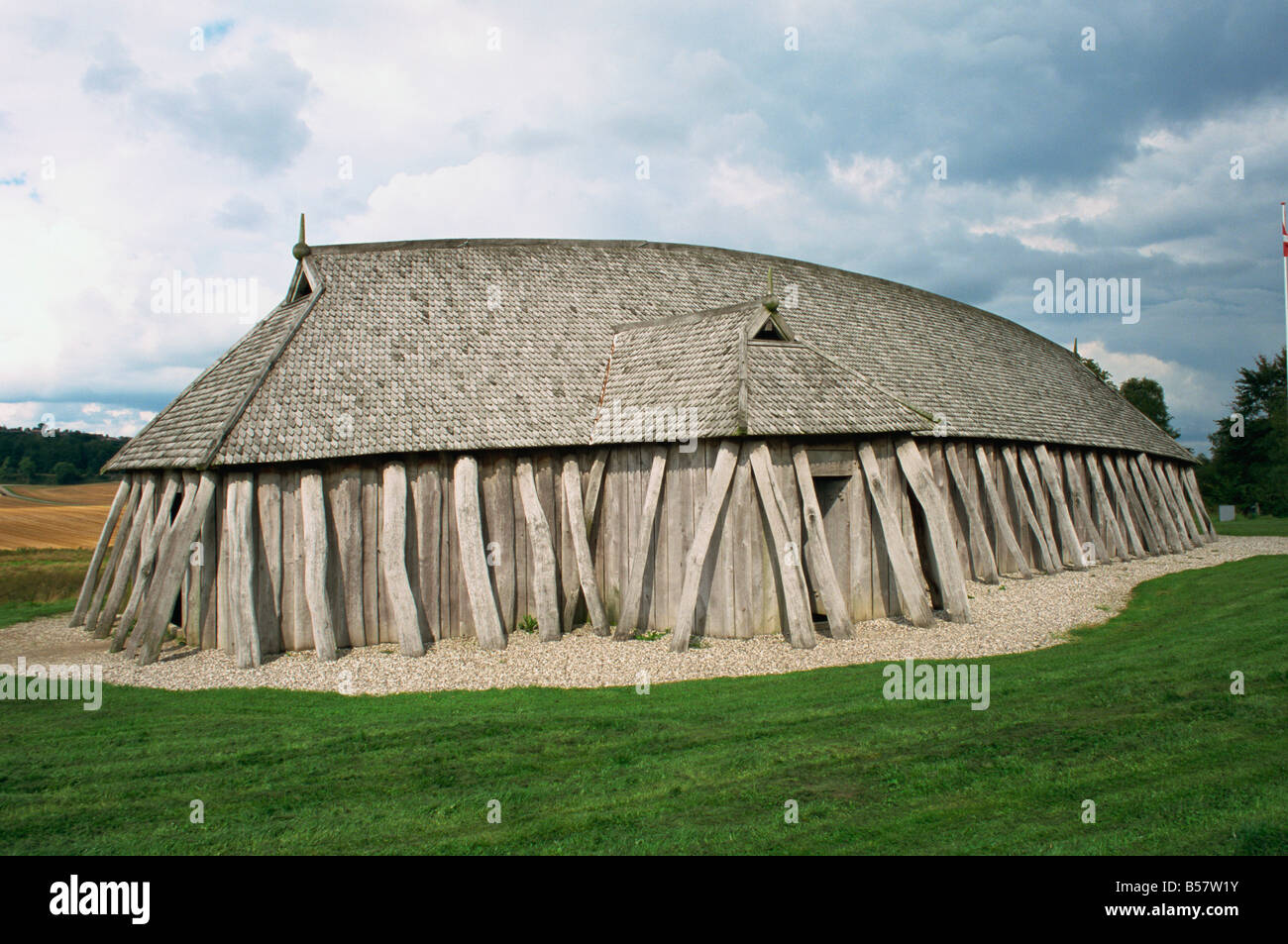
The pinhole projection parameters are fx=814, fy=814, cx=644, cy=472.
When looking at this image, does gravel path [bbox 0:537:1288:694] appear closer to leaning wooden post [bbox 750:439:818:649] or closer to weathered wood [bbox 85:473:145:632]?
leaning wooden post [bbox 750:439:818:649]

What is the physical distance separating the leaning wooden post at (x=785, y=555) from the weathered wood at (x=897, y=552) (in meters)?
2.02

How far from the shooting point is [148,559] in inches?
594

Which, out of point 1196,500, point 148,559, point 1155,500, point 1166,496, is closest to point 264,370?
point 148,559

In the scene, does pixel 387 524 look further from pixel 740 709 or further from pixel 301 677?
pixel 740 709

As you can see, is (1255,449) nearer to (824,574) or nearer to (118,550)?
(824,574)

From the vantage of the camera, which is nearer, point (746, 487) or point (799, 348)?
point (746, 487)

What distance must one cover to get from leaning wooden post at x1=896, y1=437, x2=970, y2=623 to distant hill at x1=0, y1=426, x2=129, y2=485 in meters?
63.8

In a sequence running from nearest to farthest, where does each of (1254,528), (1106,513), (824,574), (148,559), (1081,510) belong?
(824,574), (148,559), (1081,510), (1106,513), (1254,528)

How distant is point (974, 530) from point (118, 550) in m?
18.9

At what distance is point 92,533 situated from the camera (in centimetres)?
3375

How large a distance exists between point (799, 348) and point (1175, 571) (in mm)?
12850

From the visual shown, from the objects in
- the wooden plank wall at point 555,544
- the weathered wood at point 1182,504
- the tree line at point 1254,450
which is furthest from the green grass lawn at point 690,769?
the tree line at point 1254,450

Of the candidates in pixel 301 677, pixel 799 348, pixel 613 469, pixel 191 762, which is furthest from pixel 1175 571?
pixel 191 762
